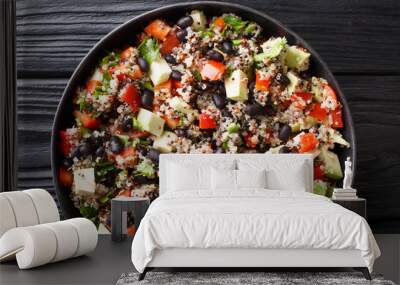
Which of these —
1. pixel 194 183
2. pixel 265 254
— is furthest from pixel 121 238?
pixel 265 254

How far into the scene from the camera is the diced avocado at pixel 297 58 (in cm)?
704

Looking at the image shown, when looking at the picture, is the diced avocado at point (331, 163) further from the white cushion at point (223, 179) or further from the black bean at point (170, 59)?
the black bean at point (170, 59)

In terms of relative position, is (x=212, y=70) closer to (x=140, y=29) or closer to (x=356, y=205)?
(x=140, y=29)

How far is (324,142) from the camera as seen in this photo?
7.18 m

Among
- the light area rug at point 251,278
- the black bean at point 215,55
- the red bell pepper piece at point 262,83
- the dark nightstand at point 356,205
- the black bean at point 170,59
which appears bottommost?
the light area rug at point 251,278

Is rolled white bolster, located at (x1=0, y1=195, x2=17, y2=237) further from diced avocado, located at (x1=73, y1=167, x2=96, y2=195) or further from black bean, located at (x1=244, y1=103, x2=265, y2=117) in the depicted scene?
black bean, located at (x1=244, y1=103, x2=265, y2=117)

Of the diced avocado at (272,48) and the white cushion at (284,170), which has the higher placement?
the diced avocado at (272,48)

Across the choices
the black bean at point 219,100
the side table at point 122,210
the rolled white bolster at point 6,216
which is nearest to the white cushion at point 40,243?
the rolled white bolster at point 6,216

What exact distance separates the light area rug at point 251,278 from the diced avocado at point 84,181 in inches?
77.6

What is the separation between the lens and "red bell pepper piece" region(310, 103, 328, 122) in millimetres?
7129

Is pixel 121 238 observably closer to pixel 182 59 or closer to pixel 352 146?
pixel 182 59

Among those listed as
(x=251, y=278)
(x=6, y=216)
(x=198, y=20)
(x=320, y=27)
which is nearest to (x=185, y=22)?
(x=198, y=20)

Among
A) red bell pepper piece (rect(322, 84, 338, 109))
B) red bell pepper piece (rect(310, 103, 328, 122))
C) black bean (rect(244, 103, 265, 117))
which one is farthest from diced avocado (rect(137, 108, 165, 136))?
red bell pepper piece (rect(322, 84, 338, 109))

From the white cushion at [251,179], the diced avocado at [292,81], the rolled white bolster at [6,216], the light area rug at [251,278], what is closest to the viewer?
the light area rug at [251,278]
